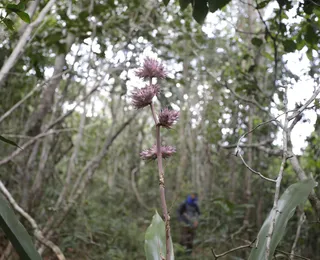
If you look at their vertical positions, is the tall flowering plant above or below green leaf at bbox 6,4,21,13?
below

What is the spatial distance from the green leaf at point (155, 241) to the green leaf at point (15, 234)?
383 mm

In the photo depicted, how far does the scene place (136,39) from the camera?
3723 millimetres

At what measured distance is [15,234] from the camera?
971 millimetres

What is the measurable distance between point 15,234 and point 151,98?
499 millimetres

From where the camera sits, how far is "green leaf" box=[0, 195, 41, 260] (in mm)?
960

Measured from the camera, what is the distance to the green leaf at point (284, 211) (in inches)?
44.8

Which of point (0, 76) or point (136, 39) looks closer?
point (0, 76)

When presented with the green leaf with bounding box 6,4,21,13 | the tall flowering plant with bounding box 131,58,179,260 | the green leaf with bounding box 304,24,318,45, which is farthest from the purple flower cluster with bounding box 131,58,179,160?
the green leaf with bounding box 304,24,318,45

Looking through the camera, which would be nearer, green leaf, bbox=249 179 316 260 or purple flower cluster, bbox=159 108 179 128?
purple flower cluster, bbox=159 108 179 128

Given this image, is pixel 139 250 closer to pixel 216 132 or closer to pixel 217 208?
pixel 217 208

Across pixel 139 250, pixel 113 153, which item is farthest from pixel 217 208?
pixel 113 153

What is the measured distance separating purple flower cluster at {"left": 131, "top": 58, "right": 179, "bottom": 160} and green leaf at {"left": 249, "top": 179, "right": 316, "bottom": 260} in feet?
1.40

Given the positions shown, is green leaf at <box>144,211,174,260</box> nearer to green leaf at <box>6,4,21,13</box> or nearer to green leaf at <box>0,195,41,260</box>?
green leaf at <box>0,195,41,260</box>

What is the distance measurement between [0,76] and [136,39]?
2.28m
